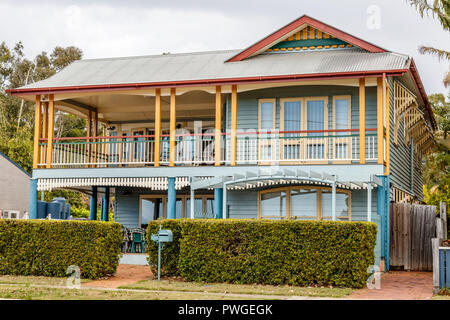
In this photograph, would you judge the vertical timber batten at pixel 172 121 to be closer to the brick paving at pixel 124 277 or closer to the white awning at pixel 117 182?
the white awning at pixel 117 182

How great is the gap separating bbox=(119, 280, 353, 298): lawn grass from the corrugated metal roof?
6.82 metres

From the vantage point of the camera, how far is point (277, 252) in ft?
45.2

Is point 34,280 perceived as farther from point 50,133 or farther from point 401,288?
point 401,288

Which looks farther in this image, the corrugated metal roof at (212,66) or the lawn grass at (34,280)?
the corrugated metal roof at (212,66)

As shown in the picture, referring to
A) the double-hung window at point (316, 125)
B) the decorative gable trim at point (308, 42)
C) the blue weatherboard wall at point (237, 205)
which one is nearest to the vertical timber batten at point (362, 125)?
the double-hung window at point (316, 125)

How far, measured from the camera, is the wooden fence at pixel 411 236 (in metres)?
18.5

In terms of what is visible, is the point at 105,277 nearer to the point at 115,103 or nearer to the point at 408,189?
the point at 115,103

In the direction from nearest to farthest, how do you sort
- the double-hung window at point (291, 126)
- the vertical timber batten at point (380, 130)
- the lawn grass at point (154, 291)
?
the lawn grass at point (154, 291)
the vertical timber batten at point (380, 130)
the double-hung window at point (291, 126)

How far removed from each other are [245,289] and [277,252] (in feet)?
4.05

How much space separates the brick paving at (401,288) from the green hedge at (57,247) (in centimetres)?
591

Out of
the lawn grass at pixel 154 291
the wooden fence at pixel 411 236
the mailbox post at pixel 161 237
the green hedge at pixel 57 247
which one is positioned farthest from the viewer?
the wooden fence at pixel 411 236

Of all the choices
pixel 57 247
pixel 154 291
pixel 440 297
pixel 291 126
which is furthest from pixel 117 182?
pixel 440 297

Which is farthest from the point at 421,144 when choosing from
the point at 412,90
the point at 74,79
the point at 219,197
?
the point at 74,79

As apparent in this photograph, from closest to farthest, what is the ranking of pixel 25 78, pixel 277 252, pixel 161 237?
pixel 277 252 < pixel 161 237 < pixel 25 78
